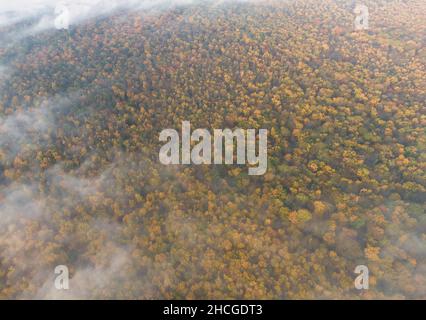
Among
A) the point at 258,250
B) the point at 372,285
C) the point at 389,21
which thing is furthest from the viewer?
the point at 389,21

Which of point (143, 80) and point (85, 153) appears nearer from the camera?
point (85, 153)

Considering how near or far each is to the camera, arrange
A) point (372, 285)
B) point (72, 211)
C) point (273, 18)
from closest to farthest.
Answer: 1. point (372, 285)
2. point (72, 211)
3. point (273, 18)

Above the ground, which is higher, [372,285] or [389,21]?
[389,21]

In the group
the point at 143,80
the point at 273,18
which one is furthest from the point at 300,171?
the point at 273,18

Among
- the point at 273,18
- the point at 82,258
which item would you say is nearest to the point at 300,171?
the point at 82,258

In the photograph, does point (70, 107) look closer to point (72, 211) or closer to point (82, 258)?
point (72, 211)

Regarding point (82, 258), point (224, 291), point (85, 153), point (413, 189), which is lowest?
point (224, 291)
